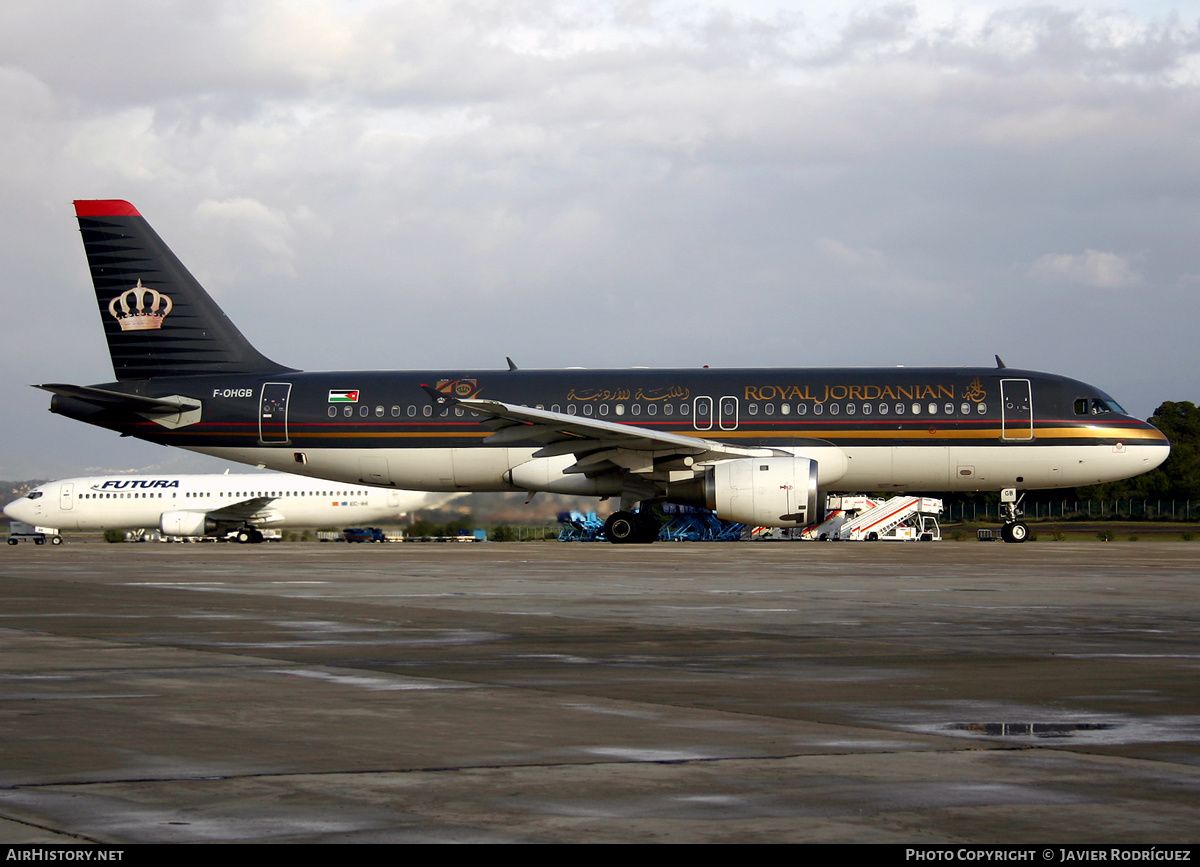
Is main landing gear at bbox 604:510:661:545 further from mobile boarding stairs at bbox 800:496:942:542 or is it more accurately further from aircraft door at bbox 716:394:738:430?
mobile boarding stairs at bbox 800:496:942:542

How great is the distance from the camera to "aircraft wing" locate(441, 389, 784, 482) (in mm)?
28953

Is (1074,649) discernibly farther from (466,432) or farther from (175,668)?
(466,432)

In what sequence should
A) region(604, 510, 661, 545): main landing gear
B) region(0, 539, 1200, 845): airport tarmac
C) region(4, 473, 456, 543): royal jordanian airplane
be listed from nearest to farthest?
region(0, 539, 1200, 845): airport tarmac, region(604, 510, 661, 545): main landing gear, region(4, 473, 456, 543): royal jordanian airplane

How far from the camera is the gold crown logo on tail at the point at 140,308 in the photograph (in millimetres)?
34250

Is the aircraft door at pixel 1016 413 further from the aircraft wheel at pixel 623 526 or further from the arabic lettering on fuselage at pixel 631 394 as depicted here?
the aircraft wheel at pixel 623 526

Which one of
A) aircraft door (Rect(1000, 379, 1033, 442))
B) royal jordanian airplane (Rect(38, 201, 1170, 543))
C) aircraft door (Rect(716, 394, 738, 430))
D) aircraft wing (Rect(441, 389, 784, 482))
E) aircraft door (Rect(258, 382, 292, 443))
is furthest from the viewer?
aircraft door (Rect(258, 382, 292, 443))

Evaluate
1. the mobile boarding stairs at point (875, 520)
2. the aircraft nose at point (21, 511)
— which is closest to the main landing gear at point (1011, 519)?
the mobile boarding stairs at point (875, 520)

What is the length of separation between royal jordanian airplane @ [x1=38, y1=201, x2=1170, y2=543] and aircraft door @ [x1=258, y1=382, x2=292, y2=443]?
5 centimetres

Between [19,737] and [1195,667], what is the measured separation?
7.18 m

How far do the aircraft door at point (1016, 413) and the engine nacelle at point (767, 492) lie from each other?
502cm

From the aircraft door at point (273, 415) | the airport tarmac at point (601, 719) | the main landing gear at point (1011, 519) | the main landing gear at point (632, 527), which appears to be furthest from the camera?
the aircraft door at point (273, 415)
